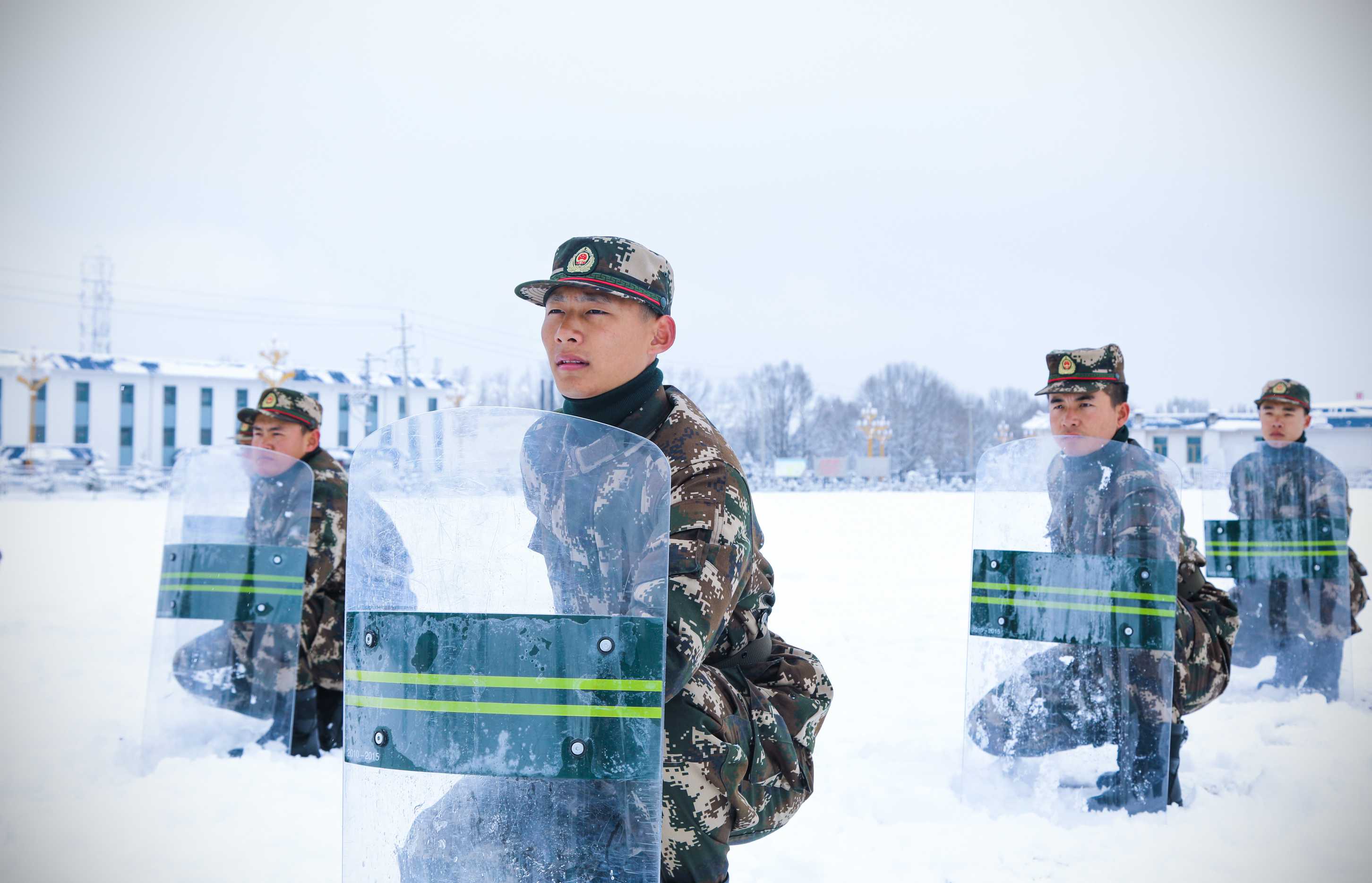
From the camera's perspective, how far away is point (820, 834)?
3592 millimetres

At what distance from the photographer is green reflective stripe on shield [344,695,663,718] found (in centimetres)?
186

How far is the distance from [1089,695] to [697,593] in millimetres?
2307

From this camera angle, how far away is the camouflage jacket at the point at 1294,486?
18.3ft

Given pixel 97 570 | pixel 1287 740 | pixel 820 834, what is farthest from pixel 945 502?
pixel 820 834

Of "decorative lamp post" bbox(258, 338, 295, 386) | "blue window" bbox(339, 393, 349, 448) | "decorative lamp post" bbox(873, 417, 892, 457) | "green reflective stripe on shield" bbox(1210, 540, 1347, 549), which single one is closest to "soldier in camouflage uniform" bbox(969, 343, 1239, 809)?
"green reflective stripe on shield" bbox(1210, 540, 1347, 549)

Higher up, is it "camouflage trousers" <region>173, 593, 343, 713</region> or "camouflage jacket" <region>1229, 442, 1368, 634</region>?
"camouflage jacket" <region>1229, 442, 1368, 634</region>

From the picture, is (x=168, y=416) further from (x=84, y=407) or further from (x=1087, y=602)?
(x=1087, y=602)

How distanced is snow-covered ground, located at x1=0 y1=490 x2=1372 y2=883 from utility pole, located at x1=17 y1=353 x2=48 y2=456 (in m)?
45.3

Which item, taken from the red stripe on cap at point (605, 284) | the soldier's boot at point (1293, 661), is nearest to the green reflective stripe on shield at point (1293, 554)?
the soldier's boot at point (1293, 661)

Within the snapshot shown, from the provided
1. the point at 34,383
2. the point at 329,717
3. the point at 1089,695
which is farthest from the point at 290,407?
the point at 34,383

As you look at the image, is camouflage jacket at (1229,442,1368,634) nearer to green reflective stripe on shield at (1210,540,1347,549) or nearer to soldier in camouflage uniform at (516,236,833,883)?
green reflective stripe on shield at (1210,540,1347,549)

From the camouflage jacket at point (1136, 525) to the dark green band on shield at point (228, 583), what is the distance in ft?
Result: 10.9

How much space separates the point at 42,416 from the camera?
5022cm

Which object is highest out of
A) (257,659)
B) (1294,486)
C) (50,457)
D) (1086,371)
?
(50,457)
